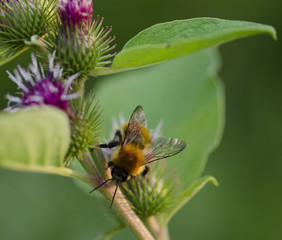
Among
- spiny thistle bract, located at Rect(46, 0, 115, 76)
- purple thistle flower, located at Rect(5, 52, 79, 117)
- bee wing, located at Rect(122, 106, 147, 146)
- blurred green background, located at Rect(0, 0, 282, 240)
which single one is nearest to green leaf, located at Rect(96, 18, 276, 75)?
spiny thistle bract, located at Rect(46, 0, 115, 76)

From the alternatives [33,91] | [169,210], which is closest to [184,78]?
[169,210]

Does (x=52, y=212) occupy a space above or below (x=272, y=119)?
below

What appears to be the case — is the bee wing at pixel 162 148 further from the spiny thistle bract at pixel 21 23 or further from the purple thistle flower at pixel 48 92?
the spiny thistle bract at pixel 21 23

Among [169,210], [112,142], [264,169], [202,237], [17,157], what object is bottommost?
[202,237]

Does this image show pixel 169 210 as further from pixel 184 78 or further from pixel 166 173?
pixel 184 78

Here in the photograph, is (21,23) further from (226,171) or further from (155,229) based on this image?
(226,171)

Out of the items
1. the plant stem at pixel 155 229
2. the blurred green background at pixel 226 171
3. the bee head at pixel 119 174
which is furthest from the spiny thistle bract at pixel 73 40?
the blurred green background at pixel 226 171
